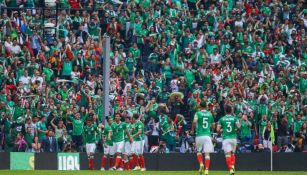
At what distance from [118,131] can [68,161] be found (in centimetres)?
251

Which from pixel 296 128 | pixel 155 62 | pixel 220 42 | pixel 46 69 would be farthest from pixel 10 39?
pixel 296 128

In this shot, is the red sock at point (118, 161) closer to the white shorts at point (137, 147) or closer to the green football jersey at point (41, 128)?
the white shorts at point (137, 147)

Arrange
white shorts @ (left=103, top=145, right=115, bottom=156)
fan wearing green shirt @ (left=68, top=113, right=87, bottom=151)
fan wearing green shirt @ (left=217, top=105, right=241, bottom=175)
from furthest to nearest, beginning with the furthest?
1. fan wearing green shirt @ (left=68, top=113, right=87, bottom=151)
2. white shorts @ (left=103, top=145, right=115, bottom=156)
3. fan wearing green shirt @ (left=217, top=105, right=241, bottom=175)

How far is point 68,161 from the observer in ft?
152

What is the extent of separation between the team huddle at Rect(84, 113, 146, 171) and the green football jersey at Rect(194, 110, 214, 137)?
7.51m

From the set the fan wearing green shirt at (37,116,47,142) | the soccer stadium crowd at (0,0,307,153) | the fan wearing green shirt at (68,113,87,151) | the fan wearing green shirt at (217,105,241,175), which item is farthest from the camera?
the soccer stadium crowd at (0,0,307,153)

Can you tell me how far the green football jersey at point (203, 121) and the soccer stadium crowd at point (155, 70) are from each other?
26.3ft

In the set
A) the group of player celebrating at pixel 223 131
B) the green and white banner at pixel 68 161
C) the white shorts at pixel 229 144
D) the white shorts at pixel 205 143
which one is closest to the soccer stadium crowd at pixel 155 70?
the green and white banner at pixel 68 161

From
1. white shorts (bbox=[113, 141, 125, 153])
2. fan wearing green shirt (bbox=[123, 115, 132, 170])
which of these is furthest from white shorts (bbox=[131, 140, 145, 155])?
white shorts (bbox=[113, 141, 125, 153])

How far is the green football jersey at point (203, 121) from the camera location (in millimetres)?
37719

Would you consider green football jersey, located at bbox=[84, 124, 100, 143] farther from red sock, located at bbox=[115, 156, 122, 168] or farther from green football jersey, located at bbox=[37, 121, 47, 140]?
green football jersey, located at bbox=[37, 121, 47, 140]

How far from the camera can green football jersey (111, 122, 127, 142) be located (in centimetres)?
4525

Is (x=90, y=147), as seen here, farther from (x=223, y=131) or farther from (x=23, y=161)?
(x=223, y=131)

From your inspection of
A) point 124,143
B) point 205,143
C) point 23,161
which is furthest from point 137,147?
point 205,143
